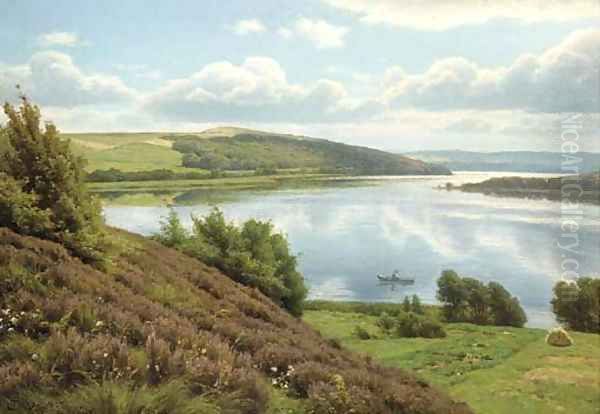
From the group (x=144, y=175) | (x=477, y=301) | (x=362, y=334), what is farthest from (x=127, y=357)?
(x=144, y=175)

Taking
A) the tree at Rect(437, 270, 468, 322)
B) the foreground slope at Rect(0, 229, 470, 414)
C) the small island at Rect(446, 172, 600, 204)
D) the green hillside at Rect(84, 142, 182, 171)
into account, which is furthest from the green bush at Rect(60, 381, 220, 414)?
the green hillside at Rect(84, 142, 182, 171)

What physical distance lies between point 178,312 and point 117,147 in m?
187

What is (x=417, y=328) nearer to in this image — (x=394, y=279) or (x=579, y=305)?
(x=579, y=305)

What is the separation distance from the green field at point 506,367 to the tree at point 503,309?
13.4 metres

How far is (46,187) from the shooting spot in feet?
37.1

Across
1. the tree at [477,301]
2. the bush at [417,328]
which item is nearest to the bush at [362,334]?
the bush at [417,328]

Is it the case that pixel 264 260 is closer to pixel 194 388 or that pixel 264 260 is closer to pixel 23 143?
pixel 23 143

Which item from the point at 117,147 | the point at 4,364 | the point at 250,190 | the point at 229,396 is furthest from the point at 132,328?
the point at 117,147

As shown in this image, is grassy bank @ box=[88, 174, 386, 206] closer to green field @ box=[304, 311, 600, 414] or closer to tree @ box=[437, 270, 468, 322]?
tree @ box=[437, 270, 468, 322]

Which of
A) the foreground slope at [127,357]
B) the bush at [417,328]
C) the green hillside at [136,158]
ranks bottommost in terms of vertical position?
the bush at [417,328]

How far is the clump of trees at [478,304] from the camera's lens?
180 feet

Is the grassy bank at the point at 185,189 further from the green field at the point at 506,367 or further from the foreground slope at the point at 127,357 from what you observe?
the foreground slope at the point at 127,357

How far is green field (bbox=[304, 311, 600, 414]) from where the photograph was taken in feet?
64.4

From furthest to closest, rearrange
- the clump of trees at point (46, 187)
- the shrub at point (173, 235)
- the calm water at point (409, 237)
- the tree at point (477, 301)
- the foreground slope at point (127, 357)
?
1. the calm water at point (409, 237)
2. the tree at point (477, 301)
3. the shrub at point (173, 235)
4. the clump of trees at point (46, 187)
5. the foreground slope at point (127, 357)
